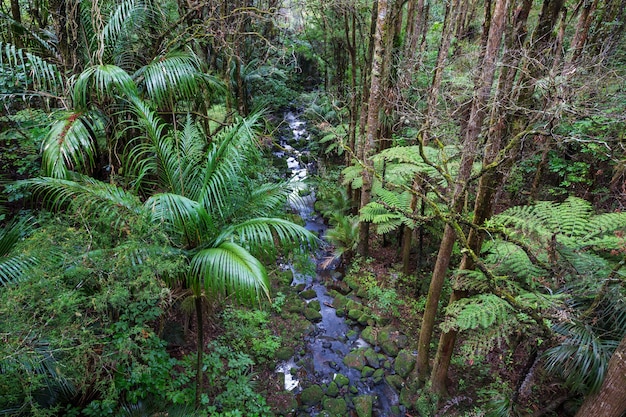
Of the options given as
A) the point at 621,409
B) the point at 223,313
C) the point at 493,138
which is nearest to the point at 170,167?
the point at 223,313

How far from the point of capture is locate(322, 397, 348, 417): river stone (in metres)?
4.36

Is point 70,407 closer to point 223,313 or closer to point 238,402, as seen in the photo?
point 238,402

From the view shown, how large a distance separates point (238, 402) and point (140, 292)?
83.1 inches

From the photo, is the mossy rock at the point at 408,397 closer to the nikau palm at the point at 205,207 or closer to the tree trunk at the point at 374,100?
the nikau palm at the point at 205,207

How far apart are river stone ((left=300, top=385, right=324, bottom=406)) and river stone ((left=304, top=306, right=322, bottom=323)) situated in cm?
144

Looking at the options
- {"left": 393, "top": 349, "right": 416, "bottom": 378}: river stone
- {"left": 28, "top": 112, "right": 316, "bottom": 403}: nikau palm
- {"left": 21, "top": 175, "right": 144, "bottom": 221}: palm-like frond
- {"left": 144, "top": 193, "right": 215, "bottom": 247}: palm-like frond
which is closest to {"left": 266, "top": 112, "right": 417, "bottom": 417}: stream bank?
{"left": 393, "top": 349, "right": 416, "bottom": 378}: river stone

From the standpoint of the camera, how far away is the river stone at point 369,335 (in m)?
5.55

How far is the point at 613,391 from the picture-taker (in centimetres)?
236

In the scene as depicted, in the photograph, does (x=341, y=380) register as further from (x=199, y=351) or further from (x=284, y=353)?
(x=199, y=351)

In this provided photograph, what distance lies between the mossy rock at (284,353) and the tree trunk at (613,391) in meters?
3.71

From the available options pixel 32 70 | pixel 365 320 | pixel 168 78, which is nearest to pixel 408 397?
pixel 365 320

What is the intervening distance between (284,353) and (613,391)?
3.93 meters

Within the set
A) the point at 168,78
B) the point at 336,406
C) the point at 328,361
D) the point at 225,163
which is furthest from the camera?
the point at 328,361

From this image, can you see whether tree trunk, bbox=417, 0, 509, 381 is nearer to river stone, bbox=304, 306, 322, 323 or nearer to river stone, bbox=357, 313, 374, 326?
river stone, bbox=357, 313, 374, 326
